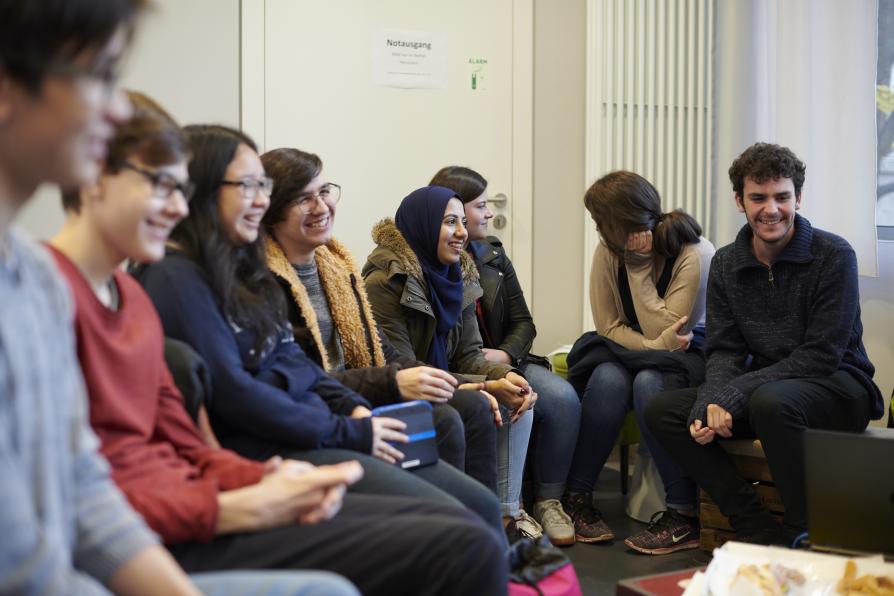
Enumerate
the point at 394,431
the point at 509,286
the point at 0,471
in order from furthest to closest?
the point at 509,286 < the point at 394,431 < the point at 0,471

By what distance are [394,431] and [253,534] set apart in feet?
2.38

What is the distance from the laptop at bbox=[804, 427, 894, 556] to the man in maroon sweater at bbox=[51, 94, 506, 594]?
0.82m

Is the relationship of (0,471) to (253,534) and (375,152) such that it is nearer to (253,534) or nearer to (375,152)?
(253,534)

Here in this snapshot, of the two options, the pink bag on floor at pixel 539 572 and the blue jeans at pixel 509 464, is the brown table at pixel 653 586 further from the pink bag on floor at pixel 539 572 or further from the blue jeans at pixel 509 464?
the blue jeans at pixel 509 464

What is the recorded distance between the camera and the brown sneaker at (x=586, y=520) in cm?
326

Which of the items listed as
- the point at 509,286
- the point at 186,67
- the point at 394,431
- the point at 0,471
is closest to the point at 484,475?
the point at 394,431

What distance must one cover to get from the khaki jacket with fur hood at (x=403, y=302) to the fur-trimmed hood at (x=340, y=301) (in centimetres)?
23

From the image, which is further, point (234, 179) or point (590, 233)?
point (590, 233)

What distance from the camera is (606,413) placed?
3.41 m

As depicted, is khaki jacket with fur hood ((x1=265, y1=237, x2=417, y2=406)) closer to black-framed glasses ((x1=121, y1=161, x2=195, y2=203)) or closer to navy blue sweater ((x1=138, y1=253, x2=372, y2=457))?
navy blue sweater ((x1=138, y1=253, x2=372, y2=457))

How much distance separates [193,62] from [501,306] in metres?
1.60

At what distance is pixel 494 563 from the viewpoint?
1530mm

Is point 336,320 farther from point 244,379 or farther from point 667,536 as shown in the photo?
point 667,536

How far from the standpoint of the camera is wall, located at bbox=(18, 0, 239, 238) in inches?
151
